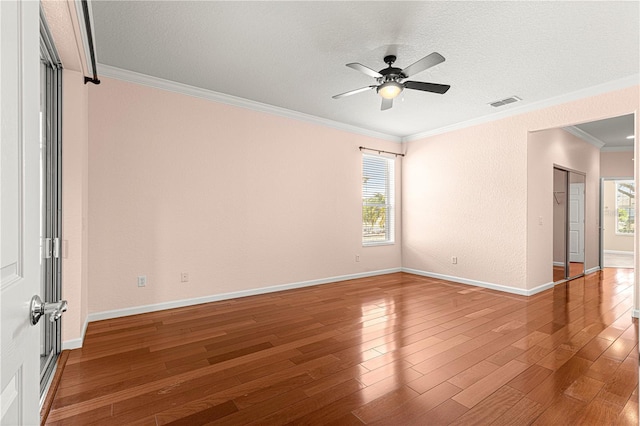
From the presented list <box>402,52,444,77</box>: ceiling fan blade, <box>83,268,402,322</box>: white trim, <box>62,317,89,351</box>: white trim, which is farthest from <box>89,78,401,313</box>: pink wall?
<box>402,52,444,77</box>: ceiling fan blade

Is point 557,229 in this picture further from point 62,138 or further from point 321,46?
point 62,138

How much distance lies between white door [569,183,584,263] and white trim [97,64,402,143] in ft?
14.8

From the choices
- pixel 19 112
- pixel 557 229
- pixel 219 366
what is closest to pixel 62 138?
pixel 219 366

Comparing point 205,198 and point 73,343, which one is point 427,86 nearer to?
point 205,198

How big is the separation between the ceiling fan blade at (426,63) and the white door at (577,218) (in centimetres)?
546

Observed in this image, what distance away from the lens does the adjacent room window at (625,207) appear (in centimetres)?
927

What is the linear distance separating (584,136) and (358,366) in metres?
6.49

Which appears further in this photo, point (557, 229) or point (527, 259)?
point (557, 229)

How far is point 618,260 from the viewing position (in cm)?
800

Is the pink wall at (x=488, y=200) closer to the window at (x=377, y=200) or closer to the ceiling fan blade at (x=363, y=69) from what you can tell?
the window at (x=377, y=200)

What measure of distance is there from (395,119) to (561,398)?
167 inches

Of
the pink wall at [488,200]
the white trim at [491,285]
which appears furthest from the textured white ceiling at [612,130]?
the white trim at [491,285]

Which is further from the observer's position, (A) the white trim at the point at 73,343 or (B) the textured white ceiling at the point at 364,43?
(A) the white trim at the point at 73,343

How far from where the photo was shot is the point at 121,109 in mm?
3535
